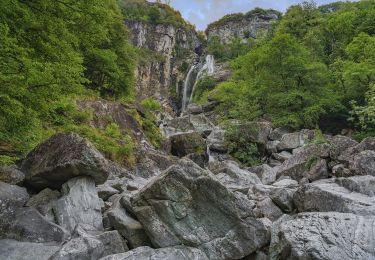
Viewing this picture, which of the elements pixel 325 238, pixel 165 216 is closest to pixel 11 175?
pixel 165 216

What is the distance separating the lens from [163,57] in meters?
87.6

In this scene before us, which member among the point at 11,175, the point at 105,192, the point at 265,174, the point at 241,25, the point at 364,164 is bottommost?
the point at 265,174

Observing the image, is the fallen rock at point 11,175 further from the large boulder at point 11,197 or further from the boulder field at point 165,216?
the large boulder at point 11,197

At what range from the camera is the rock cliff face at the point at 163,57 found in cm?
7912

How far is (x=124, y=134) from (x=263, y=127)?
39.2 ft

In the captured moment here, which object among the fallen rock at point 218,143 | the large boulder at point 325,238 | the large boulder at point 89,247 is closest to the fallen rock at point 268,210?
the large boulder at point 325,238

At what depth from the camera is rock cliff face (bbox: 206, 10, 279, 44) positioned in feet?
348

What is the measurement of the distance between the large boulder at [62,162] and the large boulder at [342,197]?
4.49 meters

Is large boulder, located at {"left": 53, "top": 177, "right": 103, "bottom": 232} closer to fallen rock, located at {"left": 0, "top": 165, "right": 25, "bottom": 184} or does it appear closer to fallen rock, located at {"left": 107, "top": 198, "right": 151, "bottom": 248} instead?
fallen rock, located at {"left": 107, "top": 198, "right": 151, "bottom": 248}

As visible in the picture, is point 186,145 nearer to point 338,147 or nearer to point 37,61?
point 338,147

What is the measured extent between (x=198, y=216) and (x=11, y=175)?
4.69m

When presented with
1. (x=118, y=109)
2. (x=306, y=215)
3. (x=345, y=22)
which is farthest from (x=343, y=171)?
(x=345, y=22)

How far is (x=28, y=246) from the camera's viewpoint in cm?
625

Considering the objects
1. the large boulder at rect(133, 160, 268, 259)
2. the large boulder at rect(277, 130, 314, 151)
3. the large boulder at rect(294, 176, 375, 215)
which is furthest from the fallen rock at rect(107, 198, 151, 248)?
the large boulder at rect(277, 130, 314, 151)
